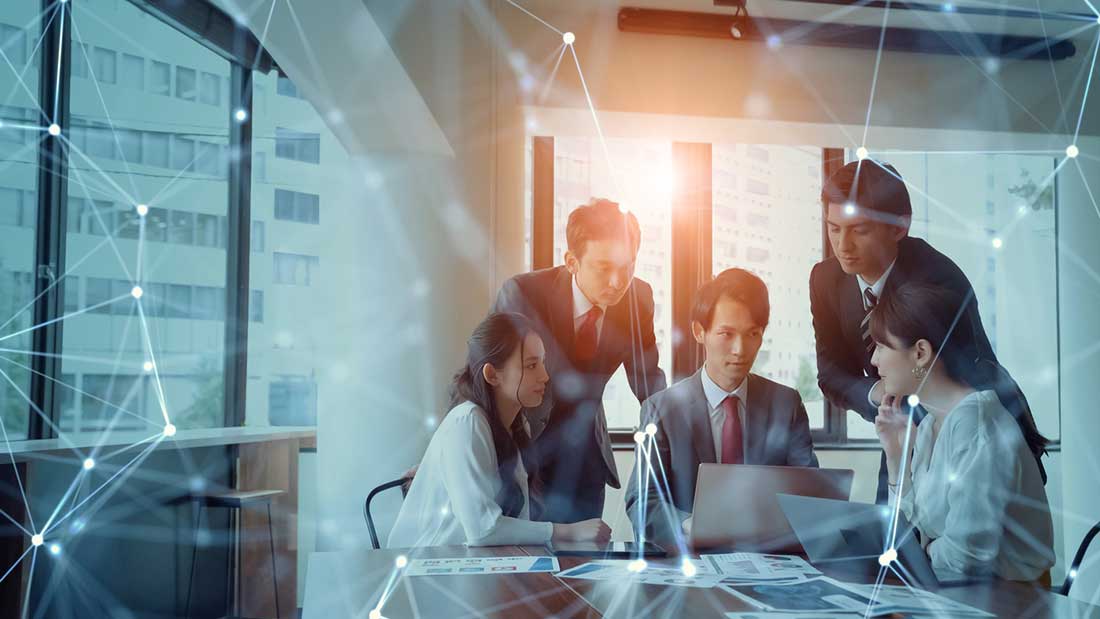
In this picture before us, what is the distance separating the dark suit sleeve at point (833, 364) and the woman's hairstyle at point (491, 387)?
124cm

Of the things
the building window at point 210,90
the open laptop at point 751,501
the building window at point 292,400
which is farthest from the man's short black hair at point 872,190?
the building window at point 210,90

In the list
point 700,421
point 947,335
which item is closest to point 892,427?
point 947,335

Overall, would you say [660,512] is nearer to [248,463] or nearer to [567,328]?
[567,328]

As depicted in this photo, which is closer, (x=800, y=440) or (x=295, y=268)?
(x=800, y=440)

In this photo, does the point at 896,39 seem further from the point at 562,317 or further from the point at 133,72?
the point at 133,72

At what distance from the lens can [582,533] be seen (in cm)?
284

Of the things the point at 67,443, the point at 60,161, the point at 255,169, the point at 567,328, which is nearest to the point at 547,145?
the point at 567,328

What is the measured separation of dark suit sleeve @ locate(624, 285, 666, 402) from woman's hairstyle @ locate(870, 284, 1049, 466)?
34.9 inches

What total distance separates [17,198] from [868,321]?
10.6 ft

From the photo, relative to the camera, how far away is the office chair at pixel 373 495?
3.34 meters

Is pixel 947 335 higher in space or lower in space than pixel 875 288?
lower

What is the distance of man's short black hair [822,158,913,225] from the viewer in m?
Result: 3.75

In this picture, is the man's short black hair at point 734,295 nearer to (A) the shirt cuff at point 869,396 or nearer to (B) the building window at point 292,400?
(A) the shirt cuff at point 869,396

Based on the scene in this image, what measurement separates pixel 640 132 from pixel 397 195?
110 cm
